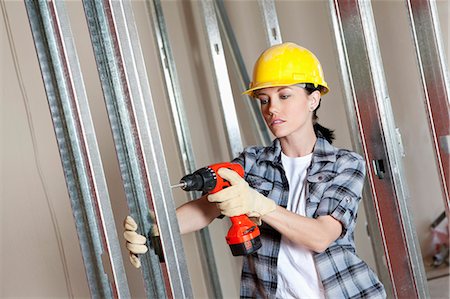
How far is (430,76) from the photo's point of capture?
2617 mm

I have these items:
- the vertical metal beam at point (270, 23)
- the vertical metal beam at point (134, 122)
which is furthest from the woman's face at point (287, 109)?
the vertical metal beam at point (270, 23)

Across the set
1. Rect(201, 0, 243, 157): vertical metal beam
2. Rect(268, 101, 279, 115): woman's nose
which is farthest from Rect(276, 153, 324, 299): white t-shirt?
Rect(201, 0, 243, 157): vertical metal beam

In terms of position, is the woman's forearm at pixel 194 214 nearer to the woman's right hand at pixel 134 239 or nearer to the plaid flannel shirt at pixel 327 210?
the plaid flannel shirt at pixel 327 210

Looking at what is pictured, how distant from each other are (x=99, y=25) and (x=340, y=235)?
916mm

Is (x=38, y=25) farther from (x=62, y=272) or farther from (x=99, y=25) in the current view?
(x=62, y=272)

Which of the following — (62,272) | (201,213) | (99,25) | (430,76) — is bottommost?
(62,272)

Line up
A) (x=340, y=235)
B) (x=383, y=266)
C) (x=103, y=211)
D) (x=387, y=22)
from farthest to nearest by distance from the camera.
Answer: (x=387, y=22) → (x=383, y=266) → (x=340, y=235) → (x=103, y=211)

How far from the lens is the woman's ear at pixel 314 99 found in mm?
2230

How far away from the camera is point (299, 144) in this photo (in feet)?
7.25

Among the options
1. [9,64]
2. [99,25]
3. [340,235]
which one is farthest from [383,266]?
[99,25]

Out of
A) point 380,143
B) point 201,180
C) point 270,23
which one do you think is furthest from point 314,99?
point 270,23

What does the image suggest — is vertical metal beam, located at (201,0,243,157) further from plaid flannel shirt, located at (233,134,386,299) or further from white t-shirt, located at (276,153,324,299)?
white t-shirt, located at (276,153,324,299)

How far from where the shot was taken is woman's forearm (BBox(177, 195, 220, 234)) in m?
2.13

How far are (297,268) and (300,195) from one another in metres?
0.22
